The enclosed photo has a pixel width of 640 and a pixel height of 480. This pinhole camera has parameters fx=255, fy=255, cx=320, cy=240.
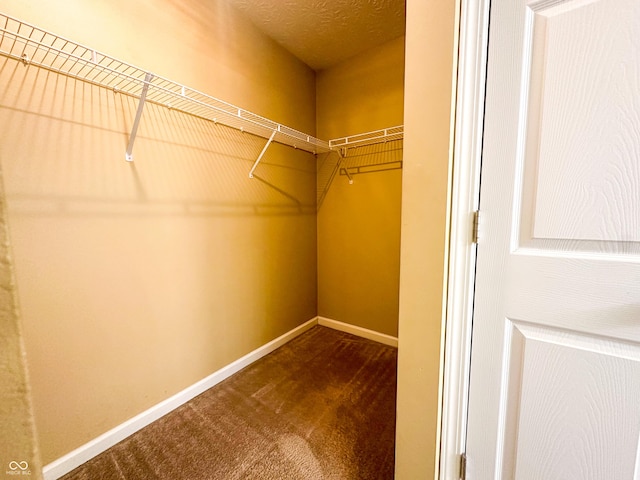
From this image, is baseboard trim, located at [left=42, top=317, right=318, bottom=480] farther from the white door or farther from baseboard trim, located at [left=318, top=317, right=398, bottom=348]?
the white door

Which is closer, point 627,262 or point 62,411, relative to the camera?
point 627,262

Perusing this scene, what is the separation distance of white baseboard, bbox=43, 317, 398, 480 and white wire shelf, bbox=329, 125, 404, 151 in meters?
1.71

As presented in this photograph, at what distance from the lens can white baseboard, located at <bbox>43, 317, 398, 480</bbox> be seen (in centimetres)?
118

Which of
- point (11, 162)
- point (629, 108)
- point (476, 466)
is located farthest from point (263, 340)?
point (629, 108)

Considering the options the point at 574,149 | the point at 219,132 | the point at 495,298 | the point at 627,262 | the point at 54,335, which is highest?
the point at 219,132

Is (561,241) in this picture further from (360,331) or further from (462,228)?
(360,331)

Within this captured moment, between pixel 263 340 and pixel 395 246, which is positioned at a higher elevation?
pixel 395 246

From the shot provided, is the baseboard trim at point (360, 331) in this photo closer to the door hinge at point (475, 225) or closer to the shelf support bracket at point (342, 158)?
the shelf support bracket at point (342, 158)

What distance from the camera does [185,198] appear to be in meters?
1.56

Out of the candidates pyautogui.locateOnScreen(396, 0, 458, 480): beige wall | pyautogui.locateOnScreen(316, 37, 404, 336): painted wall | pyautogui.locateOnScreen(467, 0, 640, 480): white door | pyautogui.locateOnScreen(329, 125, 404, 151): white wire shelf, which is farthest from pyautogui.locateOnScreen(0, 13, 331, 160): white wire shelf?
pyautogui.locateOnScreen(467, 0, 640, 480): white door

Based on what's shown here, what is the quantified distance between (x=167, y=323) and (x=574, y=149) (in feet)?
6.39

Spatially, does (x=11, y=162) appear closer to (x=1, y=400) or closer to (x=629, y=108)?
(x=1, y=400)

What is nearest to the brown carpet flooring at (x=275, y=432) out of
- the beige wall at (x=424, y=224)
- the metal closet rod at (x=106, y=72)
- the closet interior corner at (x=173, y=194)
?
the closet interior corner at (x=173, y=194)

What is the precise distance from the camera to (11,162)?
1.00 metres
